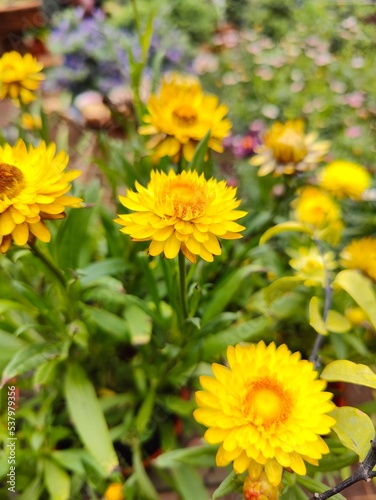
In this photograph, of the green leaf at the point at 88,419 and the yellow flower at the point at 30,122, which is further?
the yellow flower at the point at 30,122

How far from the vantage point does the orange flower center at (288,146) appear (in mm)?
866

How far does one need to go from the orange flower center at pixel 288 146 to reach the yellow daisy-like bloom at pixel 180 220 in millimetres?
409

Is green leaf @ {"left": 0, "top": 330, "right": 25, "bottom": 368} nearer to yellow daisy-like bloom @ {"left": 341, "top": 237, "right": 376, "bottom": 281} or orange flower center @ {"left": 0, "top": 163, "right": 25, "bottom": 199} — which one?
orange flower center @ {"left": 0, "top": 163, "right": 25, "bottom": 199}

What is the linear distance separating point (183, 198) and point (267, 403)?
0.77 feet

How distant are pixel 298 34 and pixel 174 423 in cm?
189

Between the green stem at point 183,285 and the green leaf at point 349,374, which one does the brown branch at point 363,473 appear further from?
the green stem at point 183,285

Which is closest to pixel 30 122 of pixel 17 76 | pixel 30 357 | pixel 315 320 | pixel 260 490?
pixel 17 76

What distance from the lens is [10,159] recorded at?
1.83 ft

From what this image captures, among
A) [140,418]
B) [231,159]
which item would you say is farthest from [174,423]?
[231,159]

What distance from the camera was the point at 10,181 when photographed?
0.50m

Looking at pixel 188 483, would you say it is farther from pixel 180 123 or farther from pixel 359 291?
pixel 180 123

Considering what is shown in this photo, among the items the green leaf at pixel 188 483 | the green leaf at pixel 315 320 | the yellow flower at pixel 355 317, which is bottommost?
the green leaf at pixel 188 483

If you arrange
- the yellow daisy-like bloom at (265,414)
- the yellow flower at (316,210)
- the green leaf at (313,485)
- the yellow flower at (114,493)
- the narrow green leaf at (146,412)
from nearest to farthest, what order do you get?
the yellow daisy-like bloom at (265,414)
the green leaf at (313,485)
the yellow flower at (114,493)
the narrow green leaf at (146,412)
the yellow flower at (316,210)

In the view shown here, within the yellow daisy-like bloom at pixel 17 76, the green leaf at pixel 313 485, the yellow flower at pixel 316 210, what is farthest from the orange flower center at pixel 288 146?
the green leaf at pixel 313 485
